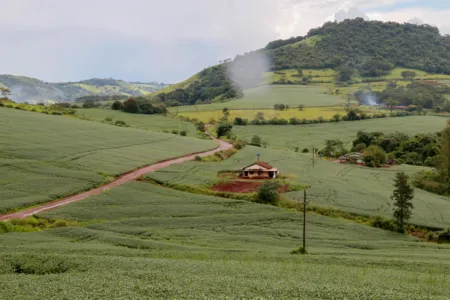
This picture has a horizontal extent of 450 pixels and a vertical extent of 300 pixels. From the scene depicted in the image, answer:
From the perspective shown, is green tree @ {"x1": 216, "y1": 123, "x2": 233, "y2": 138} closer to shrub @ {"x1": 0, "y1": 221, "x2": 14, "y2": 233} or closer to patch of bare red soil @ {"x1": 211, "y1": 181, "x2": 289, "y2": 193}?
patch of bare red soil @ {"x1": 211, "y1": 181, "x2": 289, "y2": 193}

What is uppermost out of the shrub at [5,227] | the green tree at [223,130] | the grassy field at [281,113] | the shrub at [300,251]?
the grassy field at [281,113]

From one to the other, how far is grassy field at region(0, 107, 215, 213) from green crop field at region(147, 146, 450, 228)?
10048 millimetres

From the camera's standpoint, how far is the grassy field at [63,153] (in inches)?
2365

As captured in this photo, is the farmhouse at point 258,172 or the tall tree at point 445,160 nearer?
the farmhouse at point 258,172

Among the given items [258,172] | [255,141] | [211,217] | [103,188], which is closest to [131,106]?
[255,141]

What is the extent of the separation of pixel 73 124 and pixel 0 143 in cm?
3399

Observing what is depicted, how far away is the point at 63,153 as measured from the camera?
7844cm

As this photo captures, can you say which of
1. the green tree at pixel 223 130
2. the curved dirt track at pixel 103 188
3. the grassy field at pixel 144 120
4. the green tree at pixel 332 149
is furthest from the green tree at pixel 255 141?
the curved dirt track at pixel 103 188

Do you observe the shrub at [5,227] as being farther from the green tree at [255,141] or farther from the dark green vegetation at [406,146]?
the dark green vegetation at [406,146]

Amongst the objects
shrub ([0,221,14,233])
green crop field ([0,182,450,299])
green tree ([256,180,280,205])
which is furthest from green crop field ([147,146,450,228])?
shrub ([0,221,14,233])

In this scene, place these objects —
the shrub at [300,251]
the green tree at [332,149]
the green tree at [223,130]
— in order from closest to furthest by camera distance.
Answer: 1. the shrub at [300,251]
2. the green tree at [332,149]
3. the green tree at [223,130]

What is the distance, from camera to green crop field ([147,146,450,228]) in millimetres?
64062

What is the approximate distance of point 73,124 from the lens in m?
110

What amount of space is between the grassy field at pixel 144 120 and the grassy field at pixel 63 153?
814 inches
